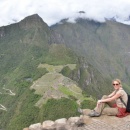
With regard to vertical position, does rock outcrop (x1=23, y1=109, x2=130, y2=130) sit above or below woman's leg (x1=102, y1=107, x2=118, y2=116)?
below

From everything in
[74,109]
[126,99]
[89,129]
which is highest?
[126,99]

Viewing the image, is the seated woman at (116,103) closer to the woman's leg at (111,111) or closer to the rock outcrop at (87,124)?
the woman's leg at (111,111)

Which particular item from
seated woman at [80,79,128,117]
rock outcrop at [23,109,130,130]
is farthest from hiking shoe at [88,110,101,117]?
rock outcrop at [23,109,130,130]

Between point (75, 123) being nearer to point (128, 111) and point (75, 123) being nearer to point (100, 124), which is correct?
point (100, 124)

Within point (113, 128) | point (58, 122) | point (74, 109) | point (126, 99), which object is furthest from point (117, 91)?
point (74, 109)

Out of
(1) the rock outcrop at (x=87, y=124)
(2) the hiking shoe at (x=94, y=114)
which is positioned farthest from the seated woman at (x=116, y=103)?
(1) the rock outcrop at (x=87, y=124)

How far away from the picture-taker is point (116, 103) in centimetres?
2202

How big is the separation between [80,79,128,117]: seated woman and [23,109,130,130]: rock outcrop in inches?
12.7

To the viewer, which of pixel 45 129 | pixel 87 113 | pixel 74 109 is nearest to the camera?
pixel 45 129

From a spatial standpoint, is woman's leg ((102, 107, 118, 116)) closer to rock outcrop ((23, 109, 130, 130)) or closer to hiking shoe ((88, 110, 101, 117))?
rock outcrop ((23, 109, 130, 130))

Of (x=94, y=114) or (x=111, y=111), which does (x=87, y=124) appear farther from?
(x=111, y=111)

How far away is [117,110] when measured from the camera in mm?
21828

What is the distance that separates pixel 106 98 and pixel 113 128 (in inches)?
77.5

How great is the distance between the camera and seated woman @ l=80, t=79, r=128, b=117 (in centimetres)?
Result: 2127
